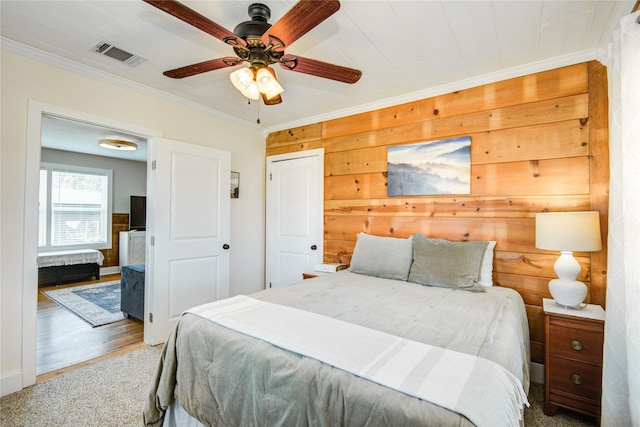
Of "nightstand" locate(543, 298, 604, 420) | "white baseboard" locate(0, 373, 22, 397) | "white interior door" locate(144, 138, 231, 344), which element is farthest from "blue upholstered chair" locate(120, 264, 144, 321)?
"nightstand" locate(543, 298, 604, 420)

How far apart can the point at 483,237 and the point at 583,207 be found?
2.25 feet

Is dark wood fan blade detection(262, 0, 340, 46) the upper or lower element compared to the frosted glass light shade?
Result: upper

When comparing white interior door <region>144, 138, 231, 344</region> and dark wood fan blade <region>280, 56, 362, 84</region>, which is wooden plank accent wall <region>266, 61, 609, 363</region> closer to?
dark wood fan blade <region>280, 56, 362, 84</region>

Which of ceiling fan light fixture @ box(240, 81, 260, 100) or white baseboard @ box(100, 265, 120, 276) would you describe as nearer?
ceiling fan light fixture @ box(240, 81, 260, 100)

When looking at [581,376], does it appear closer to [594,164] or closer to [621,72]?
[594,164]

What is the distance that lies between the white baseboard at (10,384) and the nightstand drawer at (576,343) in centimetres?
362

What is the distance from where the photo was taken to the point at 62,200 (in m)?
5.74

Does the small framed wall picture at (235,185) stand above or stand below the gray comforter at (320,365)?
above

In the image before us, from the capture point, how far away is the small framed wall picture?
146 inches

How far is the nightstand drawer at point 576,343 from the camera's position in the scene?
1.77 m

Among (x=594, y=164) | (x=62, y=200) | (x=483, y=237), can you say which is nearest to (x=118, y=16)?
(x=483, y=237)

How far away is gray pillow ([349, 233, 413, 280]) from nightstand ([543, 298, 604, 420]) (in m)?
0.99

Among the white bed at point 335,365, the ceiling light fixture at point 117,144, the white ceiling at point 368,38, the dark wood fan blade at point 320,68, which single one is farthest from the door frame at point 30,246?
the ceiling light fixture at point 117,144

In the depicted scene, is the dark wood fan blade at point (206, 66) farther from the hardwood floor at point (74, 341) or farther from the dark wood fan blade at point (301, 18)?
the hardwood floor at point (74, 341)
